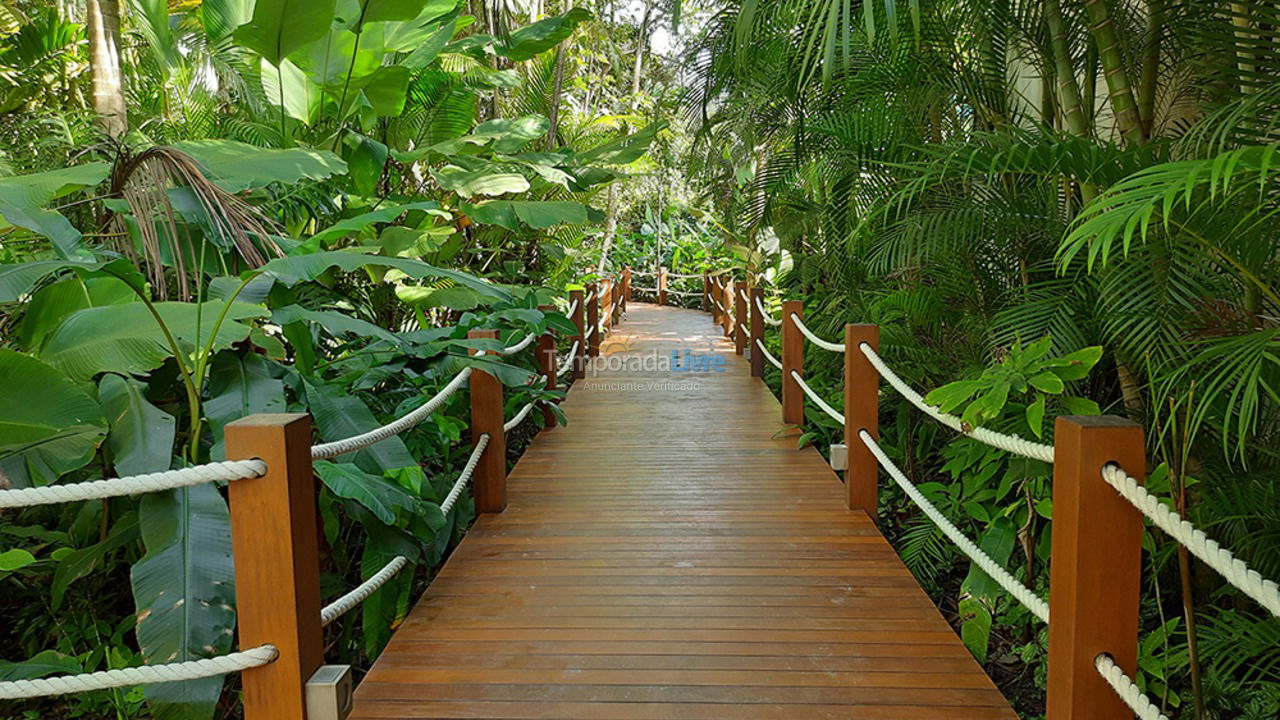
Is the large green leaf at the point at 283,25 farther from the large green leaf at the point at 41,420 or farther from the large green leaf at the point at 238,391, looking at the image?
the large green leaf at the point at 41,420

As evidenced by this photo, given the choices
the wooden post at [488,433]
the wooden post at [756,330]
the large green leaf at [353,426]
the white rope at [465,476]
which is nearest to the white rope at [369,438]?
the large green leaf at [353,426]

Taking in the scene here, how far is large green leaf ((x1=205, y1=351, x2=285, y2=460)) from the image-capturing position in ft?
7.36

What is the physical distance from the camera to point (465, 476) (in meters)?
3.21

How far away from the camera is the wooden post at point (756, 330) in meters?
7.13

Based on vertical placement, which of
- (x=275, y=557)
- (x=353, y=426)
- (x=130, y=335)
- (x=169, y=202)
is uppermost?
(x=169, y=202)

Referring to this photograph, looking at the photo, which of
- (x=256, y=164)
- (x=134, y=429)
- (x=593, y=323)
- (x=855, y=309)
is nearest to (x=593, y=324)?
(x=593, y=323)

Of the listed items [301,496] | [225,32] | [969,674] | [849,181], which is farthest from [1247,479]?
[225,32]

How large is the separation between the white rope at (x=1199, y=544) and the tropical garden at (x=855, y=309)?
37 cm

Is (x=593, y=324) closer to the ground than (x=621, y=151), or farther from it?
closer to the ground

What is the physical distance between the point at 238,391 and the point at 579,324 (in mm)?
5000

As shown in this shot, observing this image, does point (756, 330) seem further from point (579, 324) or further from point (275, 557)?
point (275, 557)

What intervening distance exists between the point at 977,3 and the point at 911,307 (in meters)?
1.30

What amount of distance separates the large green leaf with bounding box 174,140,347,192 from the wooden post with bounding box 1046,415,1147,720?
2.72 meters

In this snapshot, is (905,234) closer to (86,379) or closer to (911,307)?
(911,307)
